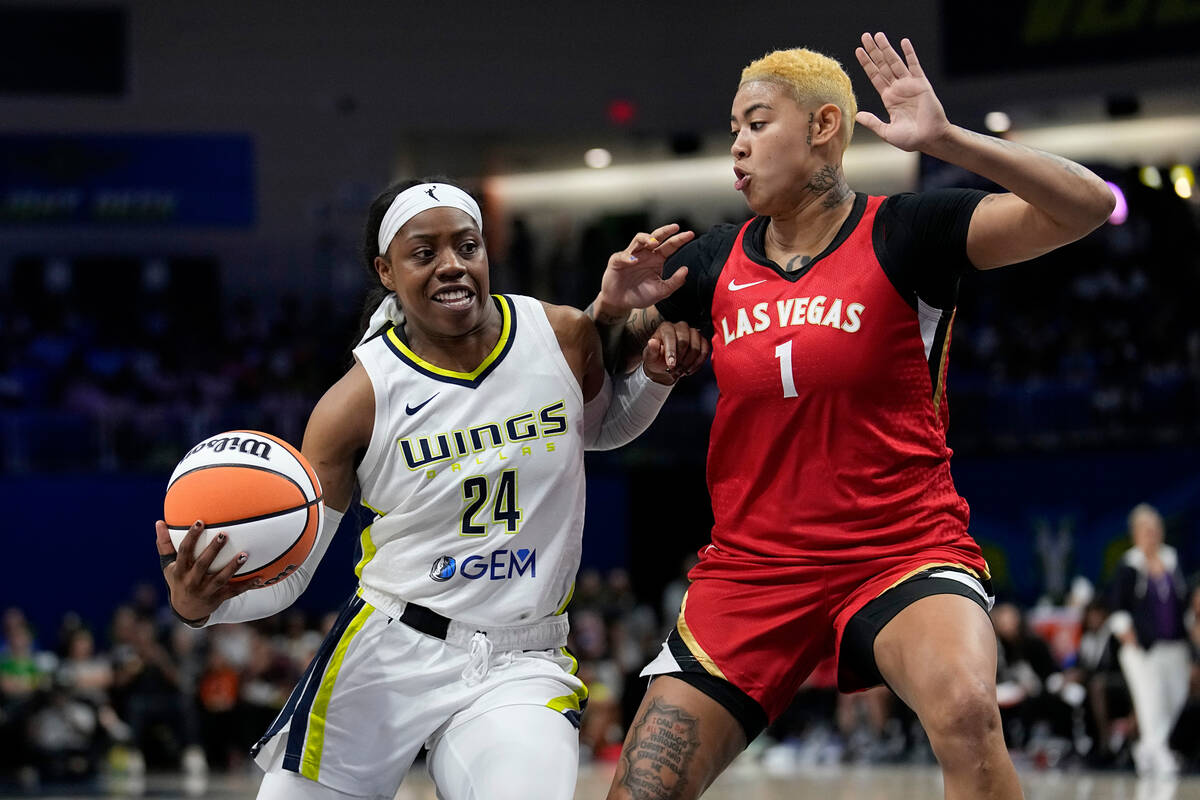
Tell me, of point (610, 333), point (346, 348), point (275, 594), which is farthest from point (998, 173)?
point (346, 348)

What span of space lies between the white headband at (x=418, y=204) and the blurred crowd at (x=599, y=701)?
9073 mm

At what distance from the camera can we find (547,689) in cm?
444

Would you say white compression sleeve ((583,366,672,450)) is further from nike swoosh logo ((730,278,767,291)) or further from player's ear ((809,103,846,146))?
player's ear ((809,103,846,146))

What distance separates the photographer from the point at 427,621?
14.6ft

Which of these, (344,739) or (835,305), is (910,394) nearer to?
(835,305)

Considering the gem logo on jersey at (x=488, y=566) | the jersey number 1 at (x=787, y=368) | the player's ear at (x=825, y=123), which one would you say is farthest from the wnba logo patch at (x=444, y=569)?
the player's ear at (x=825, y=123)

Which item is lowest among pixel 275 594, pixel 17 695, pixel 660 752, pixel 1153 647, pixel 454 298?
pixel 17 695

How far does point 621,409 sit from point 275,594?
1248 millimetres

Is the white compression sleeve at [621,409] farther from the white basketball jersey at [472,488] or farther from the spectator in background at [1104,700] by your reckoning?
the spectator in background at [1104,700]

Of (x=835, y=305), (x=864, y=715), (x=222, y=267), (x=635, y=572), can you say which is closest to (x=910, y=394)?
(x=835, y=305)

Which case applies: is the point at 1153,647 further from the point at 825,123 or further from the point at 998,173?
the point at 998,173

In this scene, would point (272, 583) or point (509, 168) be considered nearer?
point (272, 583)

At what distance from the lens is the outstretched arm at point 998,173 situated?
375 centimetres

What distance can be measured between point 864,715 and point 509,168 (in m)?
14.5
